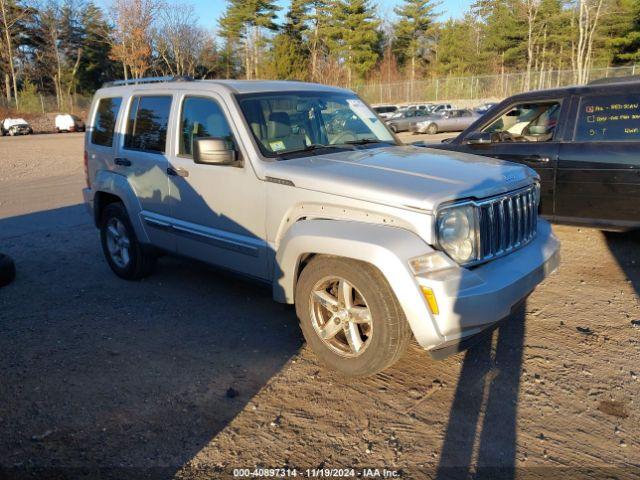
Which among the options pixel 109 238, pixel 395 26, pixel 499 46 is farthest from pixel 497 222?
pixel 395 26

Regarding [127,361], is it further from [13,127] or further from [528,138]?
[13,127]

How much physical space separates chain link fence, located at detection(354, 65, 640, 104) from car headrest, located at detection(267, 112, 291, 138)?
35.9 metres

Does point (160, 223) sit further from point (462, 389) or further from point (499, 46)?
point (499, 46)

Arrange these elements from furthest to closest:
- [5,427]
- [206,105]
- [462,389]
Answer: [206,105] → [462,389] → [5,427]

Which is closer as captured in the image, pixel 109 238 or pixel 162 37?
pixel 109 238

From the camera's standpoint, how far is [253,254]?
4.25m

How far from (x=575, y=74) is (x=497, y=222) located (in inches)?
1711

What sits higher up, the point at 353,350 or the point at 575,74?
the point at 575,74

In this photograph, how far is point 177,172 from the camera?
4812 mm

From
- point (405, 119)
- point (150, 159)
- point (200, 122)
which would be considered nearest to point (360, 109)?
point (200, 122)

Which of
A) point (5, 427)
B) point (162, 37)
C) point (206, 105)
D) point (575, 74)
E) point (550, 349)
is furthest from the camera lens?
point (162, 37)

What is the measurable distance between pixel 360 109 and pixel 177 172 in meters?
1.81

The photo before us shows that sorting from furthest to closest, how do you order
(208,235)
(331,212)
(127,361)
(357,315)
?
1. (208,235)
2. (127,361)
3. (331,212)
4. (357,315)

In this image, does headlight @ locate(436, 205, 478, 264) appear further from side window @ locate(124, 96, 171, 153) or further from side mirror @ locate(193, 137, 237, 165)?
side window @ locate(124, 96, 171, 153)
